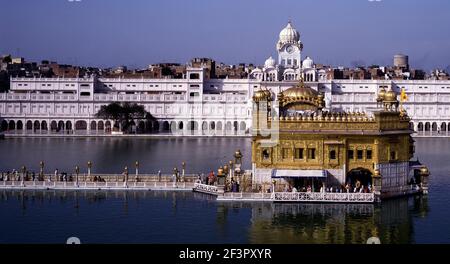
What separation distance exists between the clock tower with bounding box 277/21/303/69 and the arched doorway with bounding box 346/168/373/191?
33853 millimetres

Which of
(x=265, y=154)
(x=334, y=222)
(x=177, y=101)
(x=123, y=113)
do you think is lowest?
(x=334, y=222)

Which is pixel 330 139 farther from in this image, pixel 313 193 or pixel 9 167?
pixel 9 167

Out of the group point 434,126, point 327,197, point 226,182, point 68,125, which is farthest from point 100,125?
point 327,197

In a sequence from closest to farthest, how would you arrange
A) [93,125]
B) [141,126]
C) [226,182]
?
[226,182]
[141,126]
[93,125]

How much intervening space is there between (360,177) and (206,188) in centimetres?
301

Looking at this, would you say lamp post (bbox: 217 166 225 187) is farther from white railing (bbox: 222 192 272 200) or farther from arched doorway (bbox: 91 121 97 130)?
arched doorway (bbox: 91 121 97 130)

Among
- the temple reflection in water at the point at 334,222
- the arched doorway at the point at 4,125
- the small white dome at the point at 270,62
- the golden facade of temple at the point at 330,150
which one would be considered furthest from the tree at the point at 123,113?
the temple reflection in water at the point at 334,222

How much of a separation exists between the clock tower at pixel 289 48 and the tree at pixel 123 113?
1313cm

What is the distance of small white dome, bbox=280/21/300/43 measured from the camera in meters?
48.9

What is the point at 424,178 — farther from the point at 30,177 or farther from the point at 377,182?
the point at 30,177

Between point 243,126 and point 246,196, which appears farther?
point 243,126

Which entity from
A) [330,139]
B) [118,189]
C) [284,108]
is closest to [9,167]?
[118,189]

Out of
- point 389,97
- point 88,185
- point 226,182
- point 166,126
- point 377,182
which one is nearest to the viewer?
point 377,182

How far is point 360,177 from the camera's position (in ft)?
49.4
